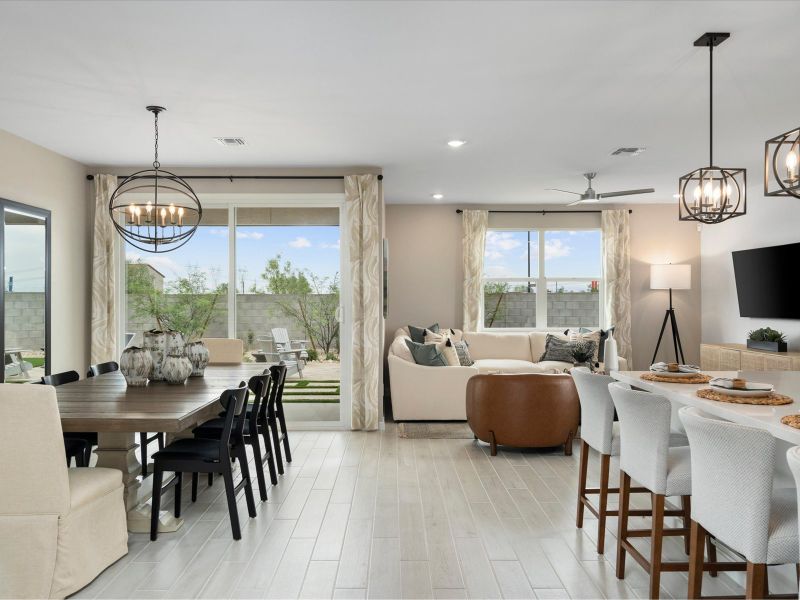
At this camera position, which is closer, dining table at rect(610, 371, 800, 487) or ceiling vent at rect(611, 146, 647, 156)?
dining table at rect(610, 371, 800, 487)

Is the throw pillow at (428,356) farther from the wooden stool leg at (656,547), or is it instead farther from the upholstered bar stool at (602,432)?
the wooden stool leg at (656,547)

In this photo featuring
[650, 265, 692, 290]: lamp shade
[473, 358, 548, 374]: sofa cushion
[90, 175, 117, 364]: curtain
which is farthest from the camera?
[650, 265, 692, 290]: lamp shade

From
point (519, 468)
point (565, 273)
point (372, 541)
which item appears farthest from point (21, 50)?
point (565, 273)

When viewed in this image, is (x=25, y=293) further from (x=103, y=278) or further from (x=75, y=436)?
(x=75, y=436)

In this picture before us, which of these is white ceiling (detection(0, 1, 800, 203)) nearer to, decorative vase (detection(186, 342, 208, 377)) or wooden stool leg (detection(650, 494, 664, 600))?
decorative vase (detection(186, 342, 208, 377))

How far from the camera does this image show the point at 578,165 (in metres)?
6.05

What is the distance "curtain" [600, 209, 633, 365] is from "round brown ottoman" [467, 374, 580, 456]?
3.41 meters

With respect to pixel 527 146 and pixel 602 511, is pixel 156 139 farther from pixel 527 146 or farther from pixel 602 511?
pixel 602 511

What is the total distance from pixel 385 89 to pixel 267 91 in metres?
0.77

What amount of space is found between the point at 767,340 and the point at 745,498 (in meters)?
5.47

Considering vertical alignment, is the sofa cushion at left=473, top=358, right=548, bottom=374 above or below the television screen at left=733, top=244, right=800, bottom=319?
below

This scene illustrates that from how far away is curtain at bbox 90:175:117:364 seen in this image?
235 inches

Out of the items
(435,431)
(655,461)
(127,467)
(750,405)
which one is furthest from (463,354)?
(750,405)

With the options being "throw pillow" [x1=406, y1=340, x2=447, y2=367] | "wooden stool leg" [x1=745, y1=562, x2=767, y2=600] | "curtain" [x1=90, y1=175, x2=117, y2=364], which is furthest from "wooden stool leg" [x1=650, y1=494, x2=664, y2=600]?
"curtain" [x1=90, y1=175, x2=117, y2=364]
